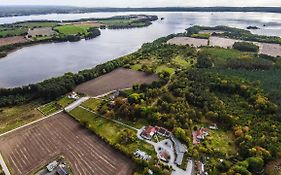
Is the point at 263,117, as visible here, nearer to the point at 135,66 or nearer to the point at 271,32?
the point at 135,66

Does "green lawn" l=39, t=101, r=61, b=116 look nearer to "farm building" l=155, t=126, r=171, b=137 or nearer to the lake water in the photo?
the lake water

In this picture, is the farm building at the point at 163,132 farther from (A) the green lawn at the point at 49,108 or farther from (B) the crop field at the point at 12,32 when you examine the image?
(B) the crop field at the point at 12,32

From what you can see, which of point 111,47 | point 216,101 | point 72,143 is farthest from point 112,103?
point 111,47

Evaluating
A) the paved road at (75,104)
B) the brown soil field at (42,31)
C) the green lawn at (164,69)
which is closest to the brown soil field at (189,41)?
the green lawn at (164,69)

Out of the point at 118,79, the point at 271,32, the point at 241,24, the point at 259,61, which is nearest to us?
the point at 118,79

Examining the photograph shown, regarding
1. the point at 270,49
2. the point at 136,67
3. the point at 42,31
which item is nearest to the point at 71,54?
A: the point at 136,67

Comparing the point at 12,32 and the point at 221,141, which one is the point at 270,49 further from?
Answer: the point at 12,32
